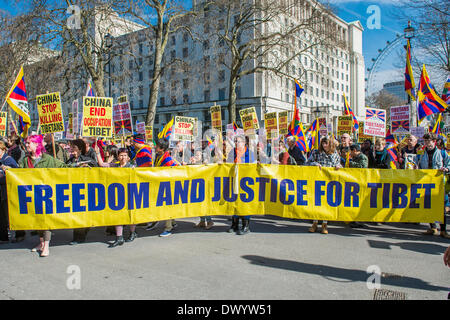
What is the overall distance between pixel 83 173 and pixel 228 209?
2.67m

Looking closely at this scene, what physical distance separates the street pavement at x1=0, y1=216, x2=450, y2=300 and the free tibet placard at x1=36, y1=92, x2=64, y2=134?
2.04 metres

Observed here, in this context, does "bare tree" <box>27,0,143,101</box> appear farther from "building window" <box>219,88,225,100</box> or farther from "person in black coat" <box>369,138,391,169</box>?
"building window" <box>219,88,225,100</box>

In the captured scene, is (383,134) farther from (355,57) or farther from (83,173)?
(355,57)

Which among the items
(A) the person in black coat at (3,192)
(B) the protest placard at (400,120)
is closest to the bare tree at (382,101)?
(B) the protest placard at (400,120)

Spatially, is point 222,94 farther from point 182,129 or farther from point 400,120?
point 400,120

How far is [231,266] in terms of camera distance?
189 inches

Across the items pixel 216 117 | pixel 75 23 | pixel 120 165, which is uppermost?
pixel 75 23

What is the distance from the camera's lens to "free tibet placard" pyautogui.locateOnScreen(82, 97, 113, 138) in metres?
7.45

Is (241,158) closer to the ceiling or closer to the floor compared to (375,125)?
closer to the floor

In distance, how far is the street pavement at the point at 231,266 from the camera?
394 cm

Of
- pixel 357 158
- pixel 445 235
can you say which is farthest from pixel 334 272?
pixel 357 158

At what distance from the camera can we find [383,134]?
33.2 feet

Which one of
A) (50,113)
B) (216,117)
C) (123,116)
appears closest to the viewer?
(50,113)

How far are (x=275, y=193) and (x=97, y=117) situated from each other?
4052mm
